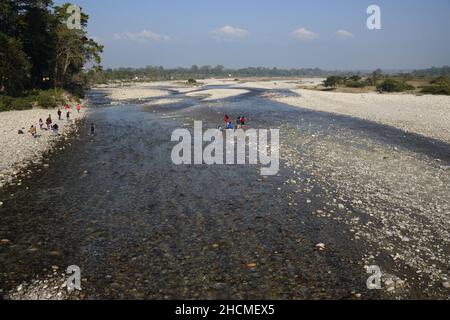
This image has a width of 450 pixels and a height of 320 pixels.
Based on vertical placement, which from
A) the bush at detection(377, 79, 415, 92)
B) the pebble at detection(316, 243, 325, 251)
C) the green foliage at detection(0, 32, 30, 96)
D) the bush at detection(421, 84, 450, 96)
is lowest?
the pebble at detection(316, 243, 325, 251)

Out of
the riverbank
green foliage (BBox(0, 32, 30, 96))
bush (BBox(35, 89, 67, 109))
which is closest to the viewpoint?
the riverbank

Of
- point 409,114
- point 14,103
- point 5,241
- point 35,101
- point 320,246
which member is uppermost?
point 35,101

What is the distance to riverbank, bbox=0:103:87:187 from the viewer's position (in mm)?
25359

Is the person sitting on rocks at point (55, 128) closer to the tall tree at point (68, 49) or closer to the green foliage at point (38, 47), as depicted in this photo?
the green foliage at point (38, 47)

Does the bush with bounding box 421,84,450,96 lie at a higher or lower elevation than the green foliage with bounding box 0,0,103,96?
lower

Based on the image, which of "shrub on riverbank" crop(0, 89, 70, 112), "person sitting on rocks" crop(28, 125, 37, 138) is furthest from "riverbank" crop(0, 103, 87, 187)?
"shrub on riverbank" crop(0, 89, 70, 112)

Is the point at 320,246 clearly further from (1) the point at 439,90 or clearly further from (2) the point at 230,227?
(1) the point at 439,90

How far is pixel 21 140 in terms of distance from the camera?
33.5 metres

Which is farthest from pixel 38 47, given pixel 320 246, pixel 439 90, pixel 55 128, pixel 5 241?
pixel 439 90

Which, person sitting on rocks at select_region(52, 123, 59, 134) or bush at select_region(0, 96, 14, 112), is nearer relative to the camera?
person sitting on rocks at select_region(52, 123, 59, 134)

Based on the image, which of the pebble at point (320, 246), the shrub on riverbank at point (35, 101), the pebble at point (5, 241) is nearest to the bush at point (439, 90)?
the shrub on riverbank at point (35, 101)

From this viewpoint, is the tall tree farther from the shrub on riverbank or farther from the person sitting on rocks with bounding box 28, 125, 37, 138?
the person sitting on rocks with bounding box 28, 125, 37, 138

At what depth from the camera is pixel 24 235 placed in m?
15.2
